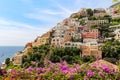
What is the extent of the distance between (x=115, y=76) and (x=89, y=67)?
590 millimetres

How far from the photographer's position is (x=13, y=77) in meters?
7.14

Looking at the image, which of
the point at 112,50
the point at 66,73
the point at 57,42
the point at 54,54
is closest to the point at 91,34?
the point at 57,42

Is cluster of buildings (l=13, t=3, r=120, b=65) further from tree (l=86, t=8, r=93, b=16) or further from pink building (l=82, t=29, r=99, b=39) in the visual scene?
tree (l=86, t=8, r=93, b=16)

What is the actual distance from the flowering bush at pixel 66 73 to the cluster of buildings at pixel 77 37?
146 ft

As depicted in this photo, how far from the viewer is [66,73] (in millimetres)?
6965

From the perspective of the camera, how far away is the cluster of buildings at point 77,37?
57.7m

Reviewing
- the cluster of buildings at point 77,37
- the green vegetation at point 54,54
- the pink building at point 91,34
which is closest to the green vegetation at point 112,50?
the cluster of buildings at point 77,37

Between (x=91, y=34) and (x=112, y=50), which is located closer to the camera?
(x=112, y=50)

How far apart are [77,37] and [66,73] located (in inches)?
2392

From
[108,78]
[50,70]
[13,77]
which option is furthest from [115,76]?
[13,77]

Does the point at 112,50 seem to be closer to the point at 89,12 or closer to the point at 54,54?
the point at 54,54

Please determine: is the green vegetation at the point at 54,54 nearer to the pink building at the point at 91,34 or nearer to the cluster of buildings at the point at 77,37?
the cluster of buildings at the point at 77,37

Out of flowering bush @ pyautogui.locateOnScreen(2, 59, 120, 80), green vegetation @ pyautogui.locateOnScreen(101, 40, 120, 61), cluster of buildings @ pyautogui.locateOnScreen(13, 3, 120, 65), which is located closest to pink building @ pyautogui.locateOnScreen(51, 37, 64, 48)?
cluster of buildings @ pyautogui.locateOnScreen(13, 3, 120, 65)

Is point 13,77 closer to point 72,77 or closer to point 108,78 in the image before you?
point 72,77
